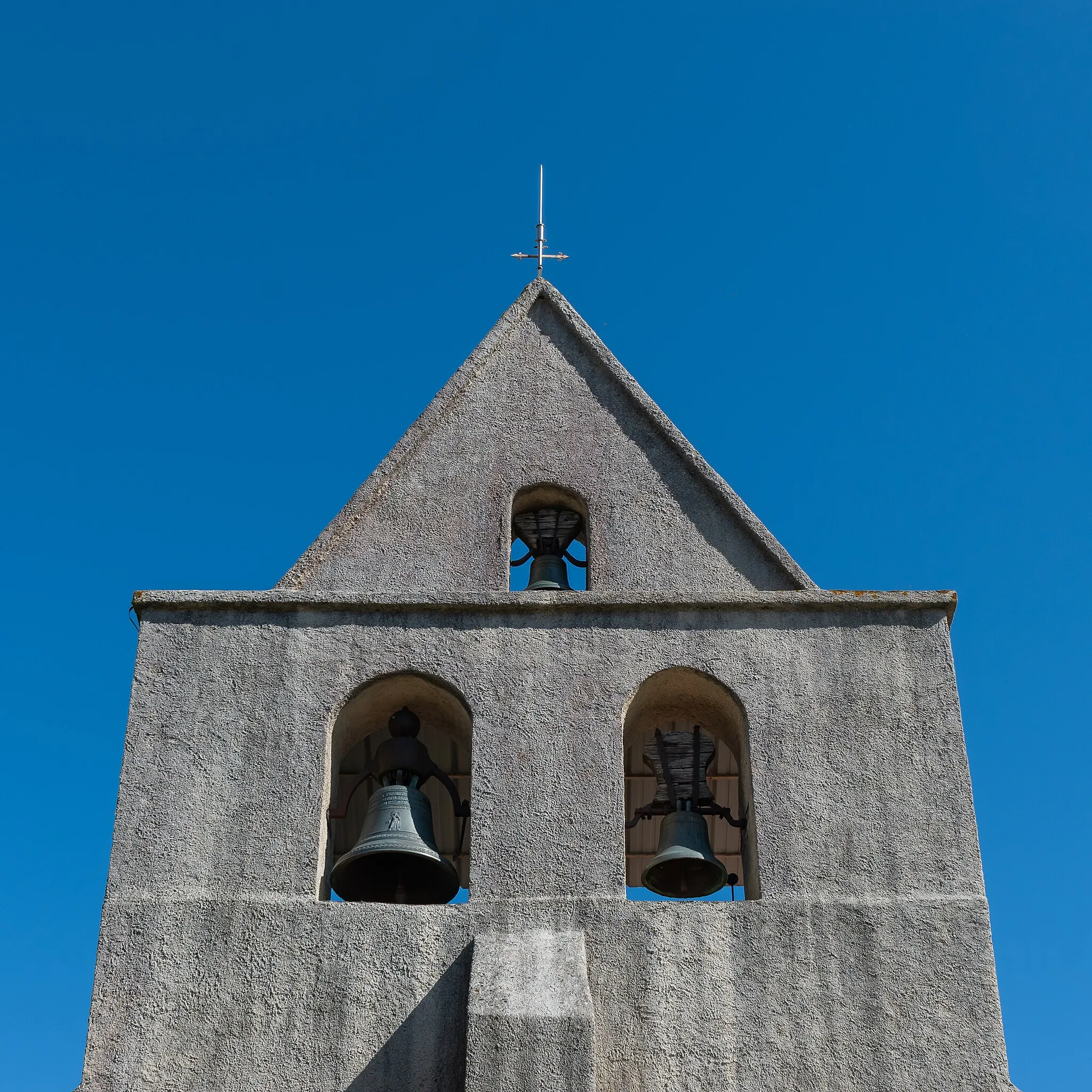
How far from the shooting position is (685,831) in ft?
38.1

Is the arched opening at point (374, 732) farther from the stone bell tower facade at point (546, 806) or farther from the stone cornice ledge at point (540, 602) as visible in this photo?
the stone cornice ledge at point (540, 602)

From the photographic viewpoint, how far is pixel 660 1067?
999cm

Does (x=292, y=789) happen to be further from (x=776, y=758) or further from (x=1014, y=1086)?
(x=1014, y=1086)

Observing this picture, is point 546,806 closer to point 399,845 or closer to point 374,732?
point 399,845

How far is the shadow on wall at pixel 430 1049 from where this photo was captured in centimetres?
998

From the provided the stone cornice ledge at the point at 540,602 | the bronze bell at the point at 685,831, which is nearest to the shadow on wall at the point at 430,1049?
the bronze bell at the point at 685,831

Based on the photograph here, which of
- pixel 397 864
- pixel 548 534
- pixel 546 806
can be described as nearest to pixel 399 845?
pixel 397 864

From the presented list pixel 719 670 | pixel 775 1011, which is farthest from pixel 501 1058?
pixel 719 670

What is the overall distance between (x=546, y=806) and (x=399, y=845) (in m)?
0.92

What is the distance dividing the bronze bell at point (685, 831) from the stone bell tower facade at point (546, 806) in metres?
0.15

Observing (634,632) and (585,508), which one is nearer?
(634,632)

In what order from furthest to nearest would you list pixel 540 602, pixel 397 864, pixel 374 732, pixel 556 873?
1. pixel 374 732
2. pixel 540 602
3. pixel 397 864
4. pixel 556 873

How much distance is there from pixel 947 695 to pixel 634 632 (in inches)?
79.2

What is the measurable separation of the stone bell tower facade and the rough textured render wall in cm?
2
